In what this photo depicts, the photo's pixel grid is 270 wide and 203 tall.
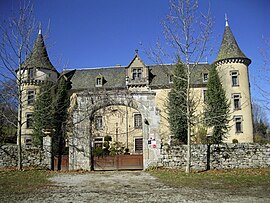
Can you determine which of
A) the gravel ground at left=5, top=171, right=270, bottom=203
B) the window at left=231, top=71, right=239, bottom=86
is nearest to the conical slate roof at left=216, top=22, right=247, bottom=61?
the window at left=231, top=71, right=239, bottom=86

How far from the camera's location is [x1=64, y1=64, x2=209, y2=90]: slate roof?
3388 cm

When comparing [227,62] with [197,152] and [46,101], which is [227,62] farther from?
[46,101]

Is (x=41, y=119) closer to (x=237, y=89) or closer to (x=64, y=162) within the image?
(x=64, y=162)

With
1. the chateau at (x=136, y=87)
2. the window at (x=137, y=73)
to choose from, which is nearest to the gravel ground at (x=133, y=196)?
the chateau at (x=136, y=87)

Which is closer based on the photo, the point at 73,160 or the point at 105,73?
the point at 73,160

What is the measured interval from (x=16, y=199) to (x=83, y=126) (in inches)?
350

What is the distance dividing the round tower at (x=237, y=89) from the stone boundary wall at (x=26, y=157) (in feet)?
69.9

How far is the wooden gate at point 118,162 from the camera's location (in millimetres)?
15781

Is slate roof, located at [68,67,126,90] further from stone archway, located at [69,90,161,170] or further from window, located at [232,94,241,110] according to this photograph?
stone archway, located at [69,90,161,170]

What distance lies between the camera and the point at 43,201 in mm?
6801

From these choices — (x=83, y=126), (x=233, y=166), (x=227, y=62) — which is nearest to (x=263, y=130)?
(x=227, y=62)

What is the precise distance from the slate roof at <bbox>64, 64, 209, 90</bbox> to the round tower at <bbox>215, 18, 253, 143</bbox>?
3022mm

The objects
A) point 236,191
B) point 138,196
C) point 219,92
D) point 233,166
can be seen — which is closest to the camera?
point 138,196

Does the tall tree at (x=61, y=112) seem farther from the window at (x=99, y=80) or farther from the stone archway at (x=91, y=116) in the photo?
the stone archway at (x=91, y=116)
